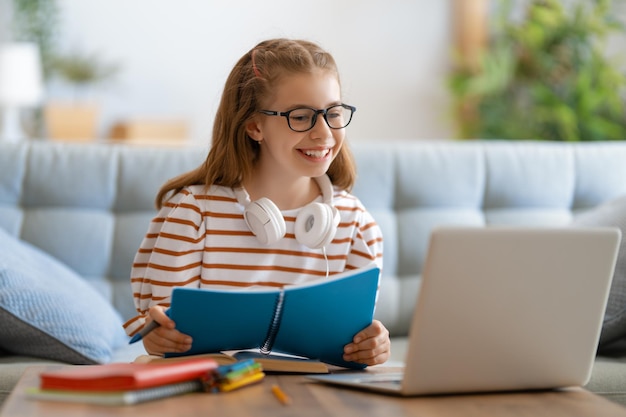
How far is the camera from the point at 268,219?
1.60 meters

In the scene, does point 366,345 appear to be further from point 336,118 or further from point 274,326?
point 336,118

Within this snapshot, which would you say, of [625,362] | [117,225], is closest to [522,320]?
[625,362]

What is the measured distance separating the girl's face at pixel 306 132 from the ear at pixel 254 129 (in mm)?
45

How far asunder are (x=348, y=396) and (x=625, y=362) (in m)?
1.10

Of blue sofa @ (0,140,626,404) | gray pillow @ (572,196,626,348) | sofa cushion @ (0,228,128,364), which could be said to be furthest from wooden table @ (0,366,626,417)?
blue sofa @ (0,140,626,404)

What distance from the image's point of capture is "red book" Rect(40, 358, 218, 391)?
1.03 metres

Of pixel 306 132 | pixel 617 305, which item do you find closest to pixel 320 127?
pixel 306 132

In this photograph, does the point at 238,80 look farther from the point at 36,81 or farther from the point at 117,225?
the point at 36,81

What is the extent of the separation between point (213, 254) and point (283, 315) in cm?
46

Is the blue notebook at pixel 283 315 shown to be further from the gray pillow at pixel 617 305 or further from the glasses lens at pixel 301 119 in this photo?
the gray pillow at pixel 617 305

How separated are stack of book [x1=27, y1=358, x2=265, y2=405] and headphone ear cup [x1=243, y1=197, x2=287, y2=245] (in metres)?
0.50

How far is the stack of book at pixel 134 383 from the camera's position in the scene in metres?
1.03

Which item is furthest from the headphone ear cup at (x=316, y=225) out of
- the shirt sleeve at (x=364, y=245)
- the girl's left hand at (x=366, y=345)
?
the girl's left hand at (x=366, y=345)

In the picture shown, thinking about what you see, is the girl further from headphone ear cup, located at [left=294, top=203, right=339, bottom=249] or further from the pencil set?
the pencil set
